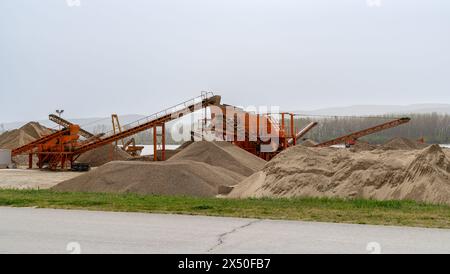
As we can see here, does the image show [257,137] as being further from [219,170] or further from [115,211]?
[115,211]

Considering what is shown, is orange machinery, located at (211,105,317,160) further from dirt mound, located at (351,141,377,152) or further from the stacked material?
the stacked material

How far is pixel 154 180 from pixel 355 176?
9759mm

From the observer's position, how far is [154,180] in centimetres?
2438

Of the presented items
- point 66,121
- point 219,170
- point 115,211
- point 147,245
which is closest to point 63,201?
point 115,211

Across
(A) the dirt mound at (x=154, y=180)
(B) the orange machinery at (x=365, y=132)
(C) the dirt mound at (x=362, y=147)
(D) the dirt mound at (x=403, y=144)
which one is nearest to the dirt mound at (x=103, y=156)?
(C) the dirt mound at (x=362, y=147)

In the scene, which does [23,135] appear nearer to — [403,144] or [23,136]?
[23,136]

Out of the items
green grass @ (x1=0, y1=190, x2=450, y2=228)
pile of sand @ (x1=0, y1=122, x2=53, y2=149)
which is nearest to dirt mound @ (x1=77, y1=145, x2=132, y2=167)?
pile of sand @ (x1=0, y1=122, x2=53, y2=149)

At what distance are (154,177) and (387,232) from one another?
16693 millimetres

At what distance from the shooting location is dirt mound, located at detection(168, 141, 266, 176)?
1300 inches

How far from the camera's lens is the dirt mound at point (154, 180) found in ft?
78.0

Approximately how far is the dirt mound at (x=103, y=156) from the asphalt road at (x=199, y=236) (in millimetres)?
40254

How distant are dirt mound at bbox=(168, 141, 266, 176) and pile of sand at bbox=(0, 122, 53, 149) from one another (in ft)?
101

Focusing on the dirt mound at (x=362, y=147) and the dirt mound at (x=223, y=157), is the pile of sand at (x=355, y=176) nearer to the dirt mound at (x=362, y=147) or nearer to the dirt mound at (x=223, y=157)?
the dirt mound at (x=362, y=147)

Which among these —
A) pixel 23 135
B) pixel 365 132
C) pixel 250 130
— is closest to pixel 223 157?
pixel 250 130
